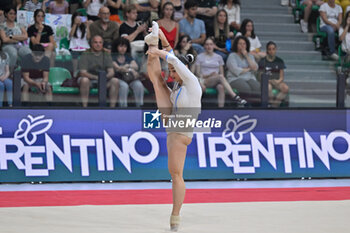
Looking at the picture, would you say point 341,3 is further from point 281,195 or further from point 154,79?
point 154,79

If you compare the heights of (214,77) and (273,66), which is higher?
(273,66)

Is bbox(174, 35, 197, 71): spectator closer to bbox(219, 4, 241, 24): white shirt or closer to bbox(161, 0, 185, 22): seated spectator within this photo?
bbox(161, 0, 185, 22): seated spectator

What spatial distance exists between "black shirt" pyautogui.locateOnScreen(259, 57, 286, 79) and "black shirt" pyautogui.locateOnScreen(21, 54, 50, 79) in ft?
12.4

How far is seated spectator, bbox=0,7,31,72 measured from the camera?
1107cm

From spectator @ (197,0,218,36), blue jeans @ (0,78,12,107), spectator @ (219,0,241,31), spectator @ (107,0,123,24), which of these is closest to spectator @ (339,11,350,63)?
spectator @ (219,0,241,31)

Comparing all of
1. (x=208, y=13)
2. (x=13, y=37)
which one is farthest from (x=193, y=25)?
(x=13, y=37)

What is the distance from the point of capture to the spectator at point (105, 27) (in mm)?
12750

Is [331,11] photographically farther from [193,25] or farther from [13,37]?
[13,37]

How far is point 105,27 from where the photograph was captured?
12.8m

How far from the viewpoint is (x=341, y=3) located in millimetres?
16000

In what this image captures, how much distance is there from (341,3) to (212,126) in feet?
20.5

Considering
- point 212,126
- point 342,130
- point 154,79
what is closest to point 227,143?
point 212,126

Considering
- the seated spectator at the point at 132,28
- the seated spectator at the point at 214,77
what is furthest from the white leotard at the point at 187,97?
the seated spectator at the point at 132,28

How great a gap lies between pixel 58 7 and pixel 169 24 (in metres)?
2.38
